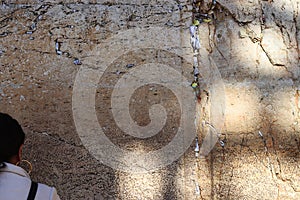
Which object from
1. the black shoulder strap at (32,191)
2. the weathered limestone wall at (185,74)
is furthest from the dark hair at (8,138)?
the weathered limestone wall at (185,74)

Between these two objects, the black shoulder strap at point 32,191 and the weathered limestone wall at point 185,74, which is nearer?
the black shoulder strap at point 32,191

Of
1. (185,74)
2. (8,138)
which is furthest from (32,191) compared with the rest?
(185,74)

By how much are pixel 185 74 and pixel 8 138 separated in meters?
0.99

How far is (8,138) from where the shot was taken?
1.45 meters

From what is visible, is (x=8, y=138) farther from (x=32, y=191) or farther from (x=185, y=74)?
(x=185, y=74)

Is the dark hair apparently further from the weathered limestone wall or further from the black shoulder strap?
the weathered limestone wall

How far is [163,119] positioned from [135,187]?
356 mm

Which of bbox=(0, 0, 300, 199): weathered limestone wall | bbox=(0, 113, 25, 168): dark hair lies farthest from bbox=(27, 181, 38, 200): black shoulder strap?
bbox=(0, 0, 300, 199): weathered limestone wall

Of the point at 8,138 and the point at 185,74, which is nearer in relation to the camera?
the point at 8,138

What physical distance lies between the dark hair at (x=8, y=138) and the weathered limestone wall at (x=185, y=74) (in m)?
0.55

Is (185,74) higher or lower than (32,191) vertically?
higher

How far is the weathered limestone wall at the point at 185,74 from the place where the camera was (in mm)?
2031

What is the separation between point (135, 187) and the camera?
204 centimetres

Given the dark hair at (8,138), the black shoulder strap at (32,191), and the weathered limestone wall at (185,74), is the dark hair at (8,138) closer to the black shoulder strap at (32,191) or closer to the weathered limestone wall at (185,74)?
the black shoulder strap at (32,191)
